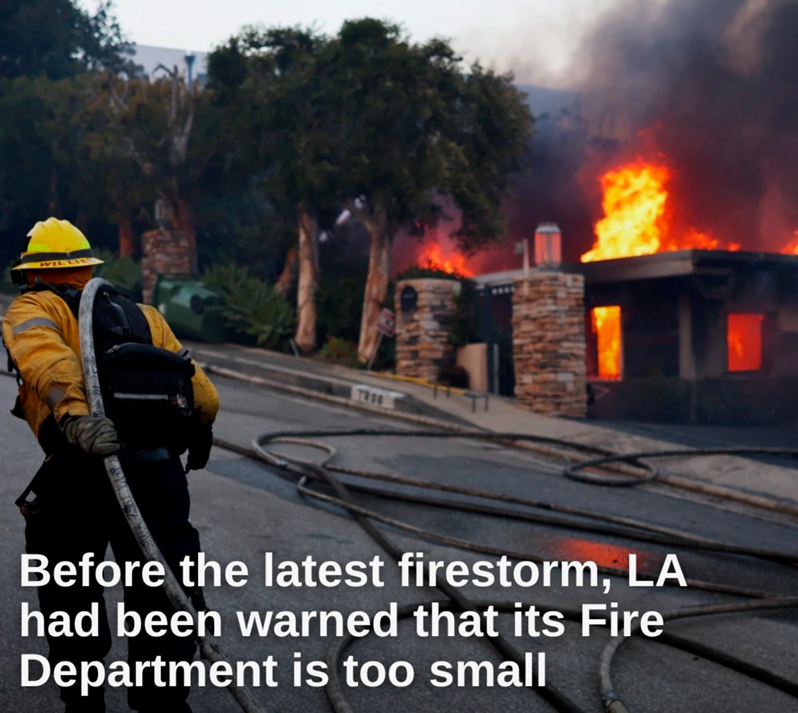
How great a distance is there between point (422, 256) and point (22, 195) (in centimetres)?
1165

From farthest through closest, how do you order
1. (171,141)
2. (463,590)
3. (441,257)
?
1. (441,257)
2. (171,141)
3. (463,590)

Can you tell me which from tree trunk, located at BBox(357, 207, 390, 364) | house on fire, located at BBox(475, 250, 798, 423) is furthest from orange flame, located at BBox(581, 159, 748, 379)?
tree trunk, located at BBox(357, 207, 390, 364)

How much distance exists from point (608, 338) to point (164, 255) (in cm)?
1065

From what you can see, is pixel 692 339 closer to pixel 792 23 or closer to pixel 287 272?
pixel 287 272

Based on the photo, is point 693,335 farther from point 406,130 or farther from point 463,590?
point 463,590

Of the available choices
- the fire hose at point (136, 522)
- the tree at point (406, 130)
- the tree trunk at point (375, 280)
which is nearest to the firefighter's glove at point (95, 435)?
the fire hose at point (136, 522)

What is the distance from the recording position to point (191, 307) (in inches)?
838

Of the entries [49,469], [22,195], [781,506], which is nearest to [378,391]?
[781,506]

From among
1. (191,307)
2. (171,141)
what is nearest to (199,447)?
(191,307)

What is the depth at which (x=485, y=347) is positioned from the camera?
17453mm

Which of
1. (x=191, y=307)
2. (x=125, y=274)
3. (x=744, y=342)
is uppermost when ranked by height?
(x=125, y=274)

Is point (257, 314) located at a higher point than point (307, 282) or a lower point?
lower

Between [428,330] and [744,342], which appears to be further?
[744,342]

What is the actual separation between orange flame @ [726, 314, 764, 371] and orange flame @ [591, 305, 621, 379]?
7.60ft
